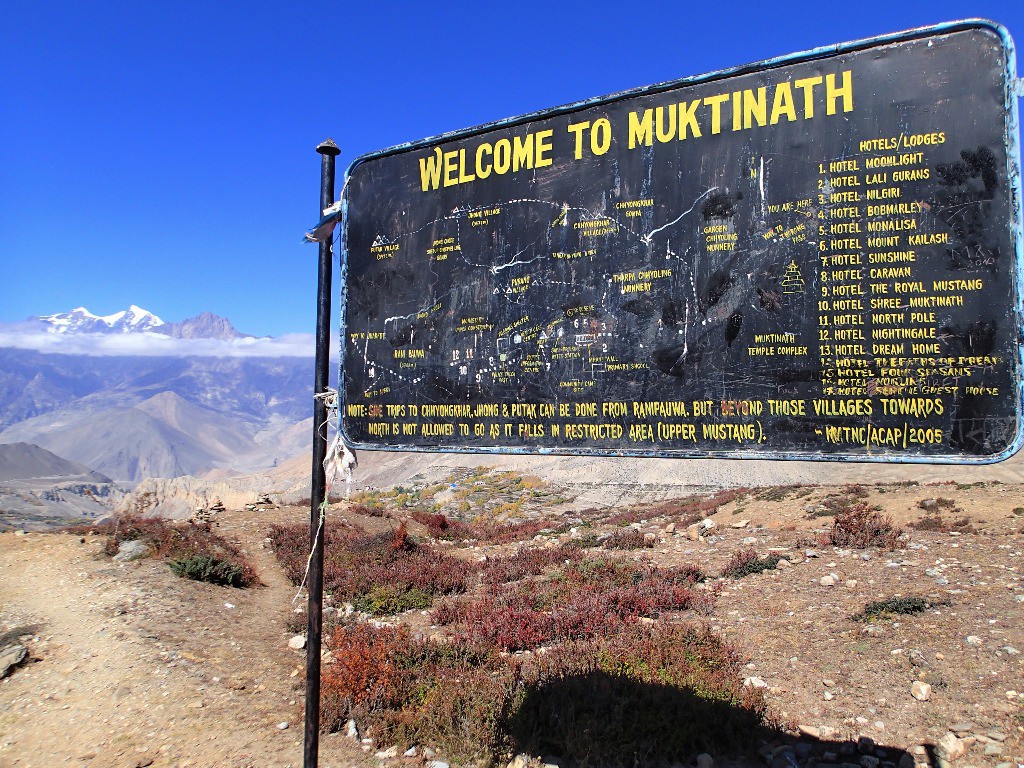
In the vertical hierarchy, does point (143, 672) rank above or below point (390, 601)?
above

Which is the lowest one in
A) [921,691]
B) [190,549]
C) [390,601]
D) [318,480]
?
[390,601]

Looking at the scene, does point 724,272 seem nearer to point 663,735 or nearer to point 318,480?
point 318,480

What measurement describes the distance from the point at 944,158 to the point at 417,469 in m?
45.4

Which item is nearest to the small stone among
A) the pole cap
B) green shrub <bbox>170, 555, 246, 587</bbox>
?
the pole cap

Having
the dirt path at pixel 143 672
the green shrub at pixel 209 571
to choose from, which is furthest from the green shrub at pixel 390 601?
the green shrub at pixel 209 571

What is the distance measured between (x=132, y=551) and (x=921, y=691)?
40.7 feet

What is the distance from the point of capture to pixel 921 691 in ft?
18.9

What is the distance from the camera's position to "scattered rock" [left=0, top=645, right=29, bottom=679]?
6.88 m

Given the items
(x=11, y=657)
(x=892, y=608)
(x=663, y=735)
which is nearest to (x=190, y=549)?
(x=11, y=657)

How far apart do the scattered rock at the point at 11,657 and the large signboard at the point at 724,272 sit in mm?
6513

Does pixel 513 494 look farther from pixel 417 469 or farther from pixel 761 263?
pixel 761 263

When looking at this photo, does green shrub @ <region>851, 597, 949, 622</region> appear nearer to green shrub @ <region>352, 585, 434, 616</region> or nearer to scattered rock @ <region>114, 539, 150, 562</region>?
green shrub @ <region>352, 585, 434, 616</region>

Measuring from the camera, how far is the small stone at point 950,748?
192 inches

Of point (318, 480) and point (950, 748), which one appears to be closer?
point (318, 480)
